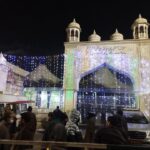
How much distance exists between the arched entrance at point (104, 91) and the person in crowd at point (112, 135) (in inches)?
653

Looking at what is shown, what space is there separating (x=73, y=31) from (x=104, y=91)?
631 centimetres

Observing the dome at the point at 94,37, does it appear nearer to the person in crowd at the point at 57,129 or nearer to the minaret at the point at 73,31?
the minaret at the point at 73,31

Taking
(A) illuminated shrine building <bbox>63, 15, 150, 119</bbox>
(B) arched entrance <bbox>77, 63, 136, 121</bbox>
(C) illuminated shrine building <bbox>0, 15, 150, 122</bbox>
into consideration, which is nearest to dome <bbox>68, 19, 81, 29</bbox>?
(C) illuminated shrine building <bbox>0, 15, 150, 122</bbox>

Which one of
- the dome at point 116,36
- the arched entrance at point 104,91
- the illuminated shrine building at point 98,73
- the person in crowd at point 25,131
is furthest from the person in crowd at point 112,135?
the dome at point 116,36

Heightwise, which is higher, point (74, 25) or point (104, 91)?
point (74, 25)

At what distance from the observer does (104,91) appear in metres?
20.9

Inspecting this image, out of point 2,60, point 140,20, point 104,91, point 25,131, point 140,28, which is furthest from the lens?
point 2,60

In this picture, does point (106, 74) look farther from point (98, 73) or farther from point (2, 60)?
point (2, 60)

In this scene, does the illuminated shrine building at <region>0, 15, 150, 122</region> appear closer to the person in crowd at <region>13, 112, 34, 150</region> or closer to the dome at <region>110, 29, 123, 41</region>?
the dome at <region>110, 29, 123, 41</region>

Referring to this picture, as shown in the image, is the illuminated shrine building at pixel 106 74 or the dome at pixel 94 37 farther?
the dome at pixel 94 37

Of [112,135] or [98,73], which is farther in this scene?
[98,73]

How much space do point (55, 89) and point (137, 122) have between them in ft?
45.4

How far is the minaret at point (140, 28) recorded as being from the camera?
2208cm

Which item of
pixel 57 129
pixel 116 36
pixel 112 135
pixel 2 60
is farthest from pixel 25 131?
pixel 116 36
